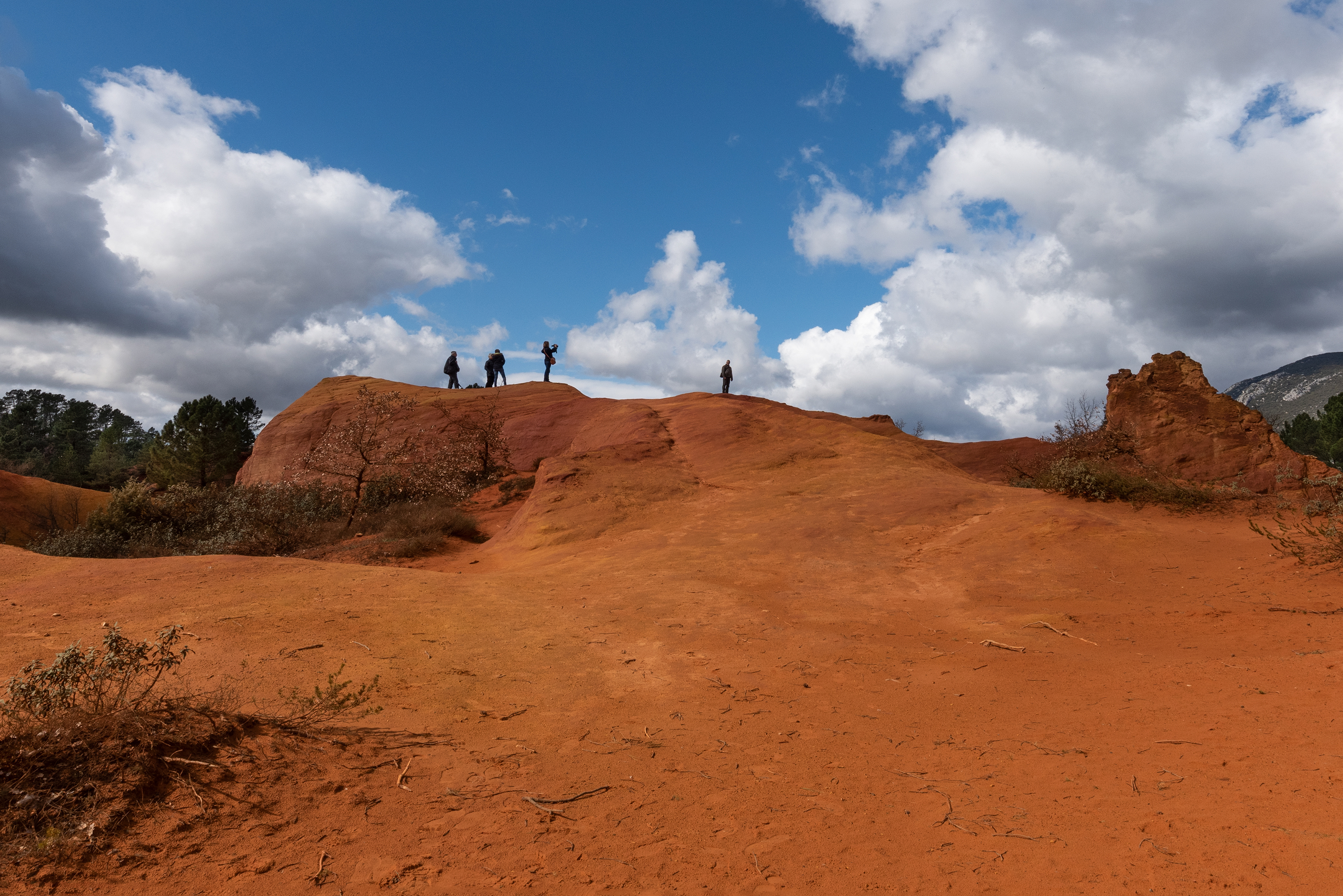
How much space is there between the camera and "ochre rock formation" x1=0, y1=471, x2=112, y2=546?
77.0 ft

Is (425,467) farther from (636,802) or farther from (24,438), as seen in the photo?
(24,438)

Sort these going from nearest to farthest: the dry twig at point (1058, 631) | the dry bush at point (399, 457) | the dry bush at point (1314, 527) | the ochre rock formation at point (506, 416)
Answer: the dry twig at point (1058, 631), the dry bush at point (1314, 527), the dry bush at point (399, 457), the ochre rock formation at point (506, 416)

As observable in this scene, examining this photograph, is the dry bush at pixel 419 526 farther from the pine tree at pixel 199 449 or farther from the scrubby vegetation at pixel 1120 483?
the pine tree at pixel 199 449

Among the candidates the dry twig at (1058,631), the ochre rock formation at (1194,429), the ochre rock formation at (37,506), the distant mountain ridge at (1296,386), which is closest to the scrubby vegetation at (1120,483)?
the ochre rock formation at (1194,429)

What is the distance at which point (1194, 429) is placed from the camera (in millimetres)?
15797

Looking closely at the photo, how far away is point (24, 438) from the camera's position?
5375 cm

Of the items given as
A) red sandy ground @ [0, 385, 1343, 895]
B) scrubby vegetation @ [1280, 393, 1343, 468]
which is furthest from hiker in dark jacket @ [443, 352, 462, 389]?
scrubby vegetation @ [1280, 393, 1343, 468]

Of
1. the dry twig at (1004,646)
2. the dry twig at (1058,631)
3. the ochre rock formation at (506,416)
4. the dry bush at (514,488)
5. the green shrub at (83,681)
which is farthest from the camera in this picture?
the ochre rock formation at (506,416)

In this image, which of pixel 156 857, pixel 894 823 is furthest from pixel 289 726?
pixel 894 823

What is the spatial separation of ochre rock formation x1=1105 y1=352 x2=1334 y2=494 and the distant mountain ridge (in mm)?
96737

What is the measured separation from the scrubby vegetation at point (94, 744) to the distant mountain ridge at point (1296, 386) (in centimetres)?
11668

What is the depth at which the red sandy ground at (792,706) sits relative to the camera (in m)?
3.07

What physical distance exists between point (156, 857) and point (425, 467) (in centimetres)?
1943

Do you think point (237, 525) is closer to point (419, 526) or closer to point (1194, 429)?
point (419, 526)
